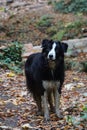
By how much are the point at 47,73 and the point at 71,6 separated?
18.3 meters

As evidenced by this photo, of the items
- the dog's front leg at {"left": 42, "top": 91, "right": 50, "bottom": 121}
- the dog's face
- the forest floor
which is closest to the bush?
the forest floor

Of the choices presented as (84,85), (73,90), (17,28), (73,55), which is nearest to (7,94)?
(73,90)

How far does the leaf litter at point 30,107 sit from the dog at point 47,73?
0.35 meters

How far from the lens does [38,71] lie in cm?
820

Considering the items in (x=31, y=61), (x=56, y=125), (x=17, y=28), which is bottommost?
(x=17, y=28)

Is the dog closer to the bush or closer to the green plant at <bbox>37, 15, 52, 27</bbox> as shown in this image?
the green plant at <bbox>37, 15, 52, 27</bbox>

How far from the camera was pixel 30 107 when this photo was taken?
31.4 ft

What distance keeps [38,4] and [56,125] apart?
829 inches

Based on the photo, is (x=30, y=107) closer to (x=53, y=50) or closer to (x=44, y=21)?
(x=53, y=50)

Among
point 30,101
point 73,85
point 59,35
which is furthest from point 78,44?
point 30,101

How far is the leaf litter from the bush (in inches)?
471

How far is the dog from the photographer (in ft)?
25.7

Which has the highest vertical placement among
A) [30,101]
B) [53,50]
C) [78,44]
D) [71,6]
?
[53,50]

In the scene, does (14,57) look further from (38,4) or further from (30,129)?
(38,4)
